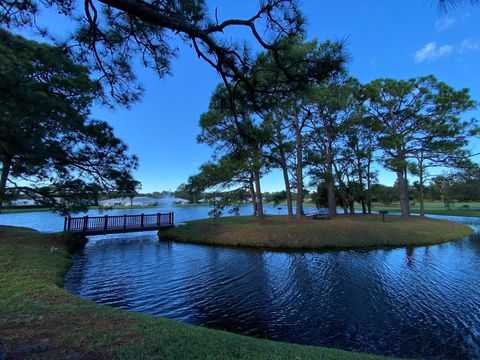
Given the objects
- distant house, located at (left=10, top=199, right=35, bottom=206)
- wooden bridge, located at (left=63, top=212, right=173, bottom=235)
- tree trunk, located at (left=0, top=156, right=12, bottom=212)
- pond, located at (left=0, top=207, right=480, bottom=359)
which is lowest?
pond, located at (left=0, top=207, right=480, bottom=359)

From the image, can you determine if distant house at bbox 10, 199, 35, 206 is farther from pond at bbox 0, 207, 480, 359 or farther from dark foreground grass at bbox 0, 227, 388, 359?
dark foreground grass at bbox 0, 227, 388, 359

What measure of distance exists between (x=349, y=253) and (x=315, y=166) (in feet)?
35.1

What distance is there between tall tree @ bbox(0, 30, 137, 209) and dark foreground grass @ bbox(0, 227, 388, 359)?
309cm

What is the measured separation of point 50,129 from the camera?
7141mm

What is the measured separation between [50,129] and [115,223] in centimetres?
1286

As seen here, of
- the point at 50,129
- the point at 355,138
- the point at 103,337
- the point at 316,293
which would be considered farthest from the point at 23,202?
the point at 355,138

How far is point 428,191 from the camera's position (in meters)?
29.2

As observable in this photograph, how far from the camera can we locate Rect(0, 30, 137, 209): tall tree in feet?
15.4

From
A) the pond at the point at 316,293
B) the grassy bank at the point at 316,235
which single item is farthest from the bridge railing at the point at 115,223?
the pond at the point at 316,293

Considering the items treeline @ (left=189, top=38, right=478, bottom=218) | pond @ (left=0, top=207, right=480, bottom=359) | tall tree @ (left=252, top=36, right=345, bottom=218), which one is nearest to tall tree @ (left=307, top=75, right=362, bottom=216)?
treeline @ (left=189, top=38, right=478, bottom=218)

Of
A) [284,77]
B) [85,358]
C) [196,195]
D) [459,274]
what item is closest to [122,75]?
[284,77]

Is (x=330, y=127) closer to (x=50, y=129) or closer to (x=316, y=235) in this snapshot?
(x=316, y=235)

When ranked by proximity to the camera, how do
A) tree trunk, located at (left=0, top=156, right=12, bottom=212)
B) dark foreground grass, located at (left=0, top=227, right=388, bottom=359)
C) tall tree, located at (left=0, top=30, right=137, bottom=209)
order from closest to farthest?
dark foreground grass, located at (left=0, top=227, right=388, bottom=359), tall tree, located at (left=0, top=30, right=137, bottom=209), tree trunk, located at (left=0, top=156, right=12, bottom=212)

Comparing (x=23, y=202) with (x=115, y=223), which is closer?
(x=23, y=202)
